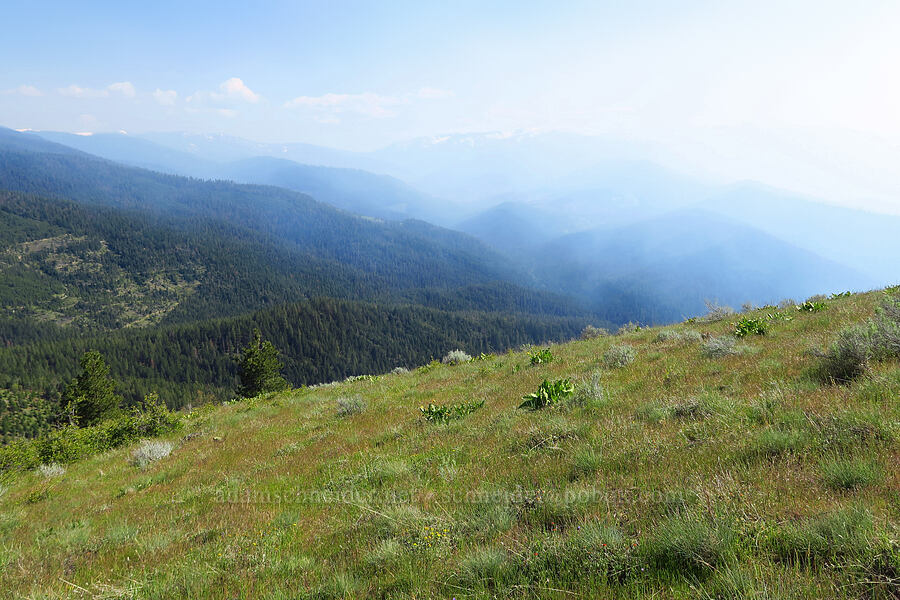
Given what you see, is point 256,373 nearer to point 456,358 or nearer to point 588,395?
point 456,358

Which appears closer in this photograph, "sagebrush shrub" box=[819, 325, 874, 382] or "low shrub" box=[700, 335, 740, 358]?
"sagebrush shrub" box=[819, 325, 874, 382]

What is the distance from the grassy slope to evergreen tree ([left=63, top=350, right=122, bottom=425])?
4899cm

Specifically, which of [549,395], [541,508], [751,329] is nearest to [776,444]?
[541,508]

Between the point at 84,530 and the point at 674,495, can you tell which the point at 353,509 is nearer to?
the point at 674,495

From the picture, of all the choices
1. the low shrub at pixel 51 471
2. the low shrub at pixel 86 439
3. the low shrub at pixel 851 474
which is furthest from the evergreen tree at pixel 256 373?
the low shrub at pixel 851 474

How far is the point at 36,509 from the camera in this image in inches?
306

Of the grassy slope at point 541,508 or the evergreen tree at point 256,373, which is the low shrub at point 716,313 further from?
the evergreen tree at point 256,373

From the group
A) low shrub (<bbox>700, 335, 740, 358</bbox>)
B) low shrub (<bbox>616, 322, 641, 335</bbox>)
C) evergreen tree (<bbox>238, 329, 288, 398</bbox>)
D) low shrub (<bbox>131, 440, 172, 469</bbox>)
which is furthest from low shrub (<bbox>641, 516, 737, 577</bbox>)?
evergreen tree (<bbox>238, 329, 288, 398</bbox>)

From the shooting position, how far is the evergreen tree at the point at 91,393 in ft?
144

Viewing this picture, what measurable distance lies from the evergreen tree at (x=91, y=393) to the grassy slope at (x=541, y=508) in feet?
161

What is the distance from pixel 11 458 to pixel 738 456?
19927 millimetres

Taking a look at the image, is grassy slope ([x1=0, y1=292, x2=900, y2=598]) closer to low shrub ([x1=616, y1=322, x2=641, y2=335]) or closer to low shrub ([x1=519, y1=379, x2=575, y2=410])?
low shrub ([x1=519, y1=379, x2=575, y2=410])

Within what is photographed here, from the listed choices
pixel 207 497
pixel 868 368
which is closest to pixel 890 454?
pixel 868 368

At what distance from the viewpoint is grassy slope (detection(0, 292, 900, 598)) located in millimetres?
2506
